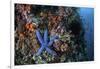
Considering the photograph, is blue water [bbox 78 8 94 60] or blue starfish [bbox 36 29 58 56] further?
blue water [bbox 78 8 94 60]

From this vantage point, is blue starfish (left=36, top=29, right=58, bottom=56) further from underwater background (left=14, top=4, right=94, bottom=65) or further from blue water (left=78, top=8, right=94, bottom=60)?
blue water (left=78, top=8, right=94, bottom=60)

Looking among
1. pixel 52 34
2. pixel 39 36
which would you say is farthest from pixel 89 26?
pixel 39 36

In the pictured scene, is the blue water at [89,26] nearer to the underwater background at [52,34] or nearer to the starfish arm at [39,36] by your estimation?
the underwater background at [52,34]

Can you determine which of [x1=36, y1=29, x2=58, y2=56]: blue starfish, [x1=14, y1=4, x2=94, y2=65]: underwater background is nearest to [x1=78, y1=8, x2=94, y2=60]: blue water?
[x1=14, y1=4, x2=94, y2=65]: underwater background

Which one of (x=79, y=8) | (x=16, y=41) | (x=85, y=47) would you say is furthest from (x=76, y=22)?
(x=16, y=41)

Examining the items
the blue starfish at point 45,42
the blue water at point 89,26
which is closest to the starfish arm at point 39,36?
the blue starfish at point 45,42

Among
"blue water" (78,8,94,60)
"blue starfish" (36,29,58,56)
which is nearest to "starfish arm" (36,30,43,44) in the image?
"blue starfish" (36,29,58,56)

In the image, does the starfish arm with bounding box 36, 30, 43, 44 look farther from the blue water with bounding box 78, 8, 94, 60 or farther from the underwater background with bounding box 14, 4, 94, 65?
the blue water with bounding box 78, 8, 94, 60
